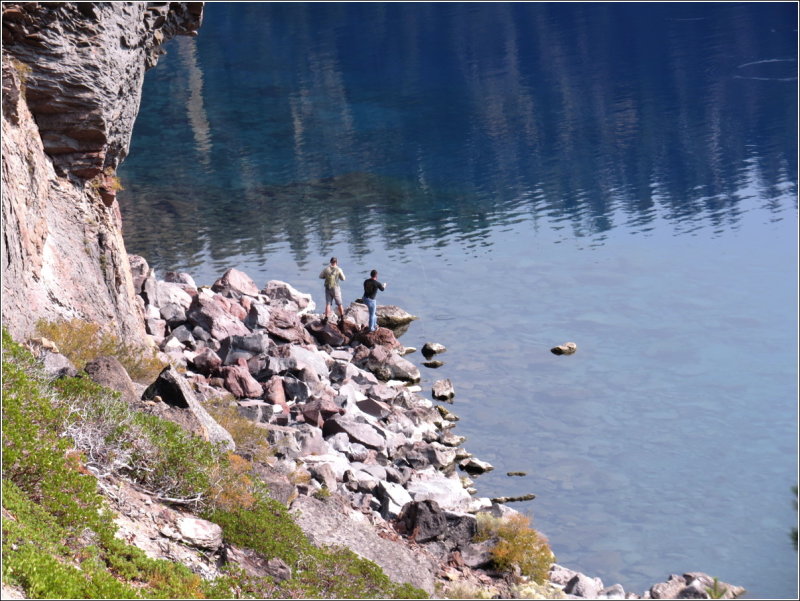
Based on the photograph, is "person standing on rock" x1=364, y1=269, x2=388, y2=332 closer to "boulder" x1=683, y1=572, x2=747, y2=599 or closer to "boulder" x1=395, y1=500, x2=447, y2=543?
"boulder" x1=395, y1=500, x2=447, y2=543

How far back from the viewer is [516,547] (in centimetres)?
1631

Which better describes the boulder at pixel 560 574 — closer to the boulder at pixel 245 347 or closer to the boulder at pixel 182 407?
the boulder at pixel 182 407

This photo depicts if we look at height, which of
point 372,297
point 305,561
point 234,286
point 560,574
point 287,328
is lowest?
point 560,574

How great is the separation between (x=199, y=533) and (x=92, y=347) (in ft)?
19.3

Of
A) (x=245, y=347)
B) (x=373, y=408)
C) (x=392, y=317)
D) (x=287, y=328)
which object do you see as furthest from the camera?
(x=392, y=317)

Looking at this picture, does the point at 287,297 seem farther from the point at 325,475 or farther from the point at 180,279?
the point at 325,475

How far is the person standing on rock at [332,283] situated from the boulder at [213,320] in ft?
10.7

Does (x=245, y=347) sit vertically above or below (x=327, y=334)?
above

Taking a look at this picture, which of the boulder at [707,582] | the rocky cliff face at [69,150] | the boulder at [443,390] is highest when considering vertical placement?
the rocky cliff face at [69,150]

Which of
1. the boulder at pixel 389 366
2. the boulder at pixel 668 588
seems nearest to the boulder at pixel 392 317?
the boulder at pixel 389 366

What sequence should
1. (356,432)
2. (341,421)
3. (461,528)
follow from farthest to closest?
(341,421) → (356,432) → (461,528)

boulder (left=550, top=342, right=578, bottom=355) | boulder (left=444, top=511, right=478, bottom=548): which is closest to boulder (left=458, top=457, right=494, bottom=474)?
boulder (left=444, top=511, right=478, bottom=548)

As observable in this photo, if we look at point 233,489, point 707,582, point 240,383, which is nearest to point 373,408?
Answer: point 240,383

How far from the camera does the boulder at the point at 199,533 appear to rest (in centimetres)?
1280
